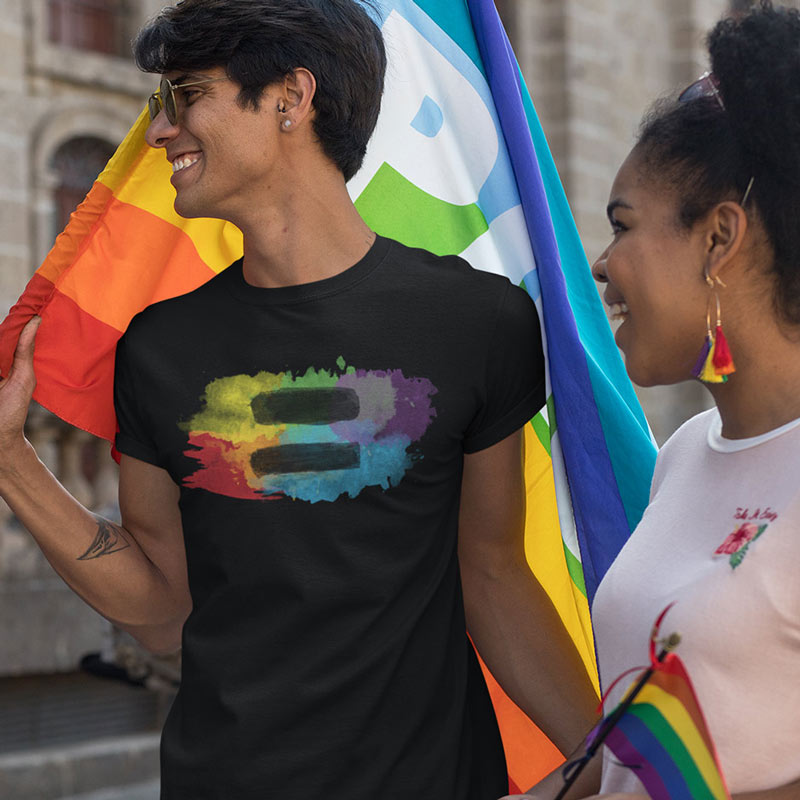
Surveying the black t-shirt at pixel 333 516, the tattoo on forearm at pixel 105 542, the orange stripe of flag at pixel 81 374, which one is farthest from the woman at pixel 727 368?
the orange stripe of flag at pixel 81 374

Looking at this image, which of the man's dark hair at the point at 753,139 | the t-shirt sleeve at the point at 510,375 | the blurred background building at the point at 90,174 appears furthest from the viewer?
the blurred background building at the point at 90,174

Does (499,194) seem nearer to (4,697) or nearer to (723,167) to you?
(723,167)

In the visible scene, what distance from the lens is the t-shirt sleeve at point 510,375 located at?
2111 mm

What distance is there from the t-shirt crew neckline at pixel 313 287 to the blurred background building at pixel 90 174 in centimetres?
297

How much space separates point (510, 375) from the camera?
2.16 m

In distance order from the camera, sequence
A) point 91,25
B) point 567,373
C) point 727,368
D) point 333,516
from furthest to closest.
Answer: point 91,25 < point 567,373 < point 333,516 < point 727,368

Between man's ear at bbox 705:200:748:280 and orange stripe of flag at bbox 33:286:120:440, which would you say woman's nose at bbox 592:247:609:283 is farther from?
orange stripe of flag at bbox 33:286:120:440

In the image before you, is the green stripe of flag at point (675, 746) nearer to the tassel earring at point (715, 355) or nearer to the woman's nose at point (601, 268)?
the tassel earring at point (715, 355)

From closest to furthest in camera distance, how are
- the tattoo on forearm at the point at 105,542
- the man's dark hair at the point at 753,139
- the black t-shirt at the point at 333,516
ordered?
the man's dark hair at the point at 753,139, the black t-shirt at the point at 333,516, the tattoo on forearm at the point at 105,542

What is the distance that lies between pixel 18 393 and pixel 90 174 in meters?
8.01

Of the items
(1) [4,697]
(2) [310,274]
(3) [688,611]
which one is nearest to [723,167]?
(3) [688,611]

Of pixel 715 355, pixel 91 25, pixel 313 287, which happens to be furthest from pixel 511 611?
pixel 91 25

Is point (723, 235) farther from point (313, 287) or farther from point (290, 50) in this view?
point (290, 50)

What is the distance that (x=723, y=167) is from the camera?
1.65 metres
